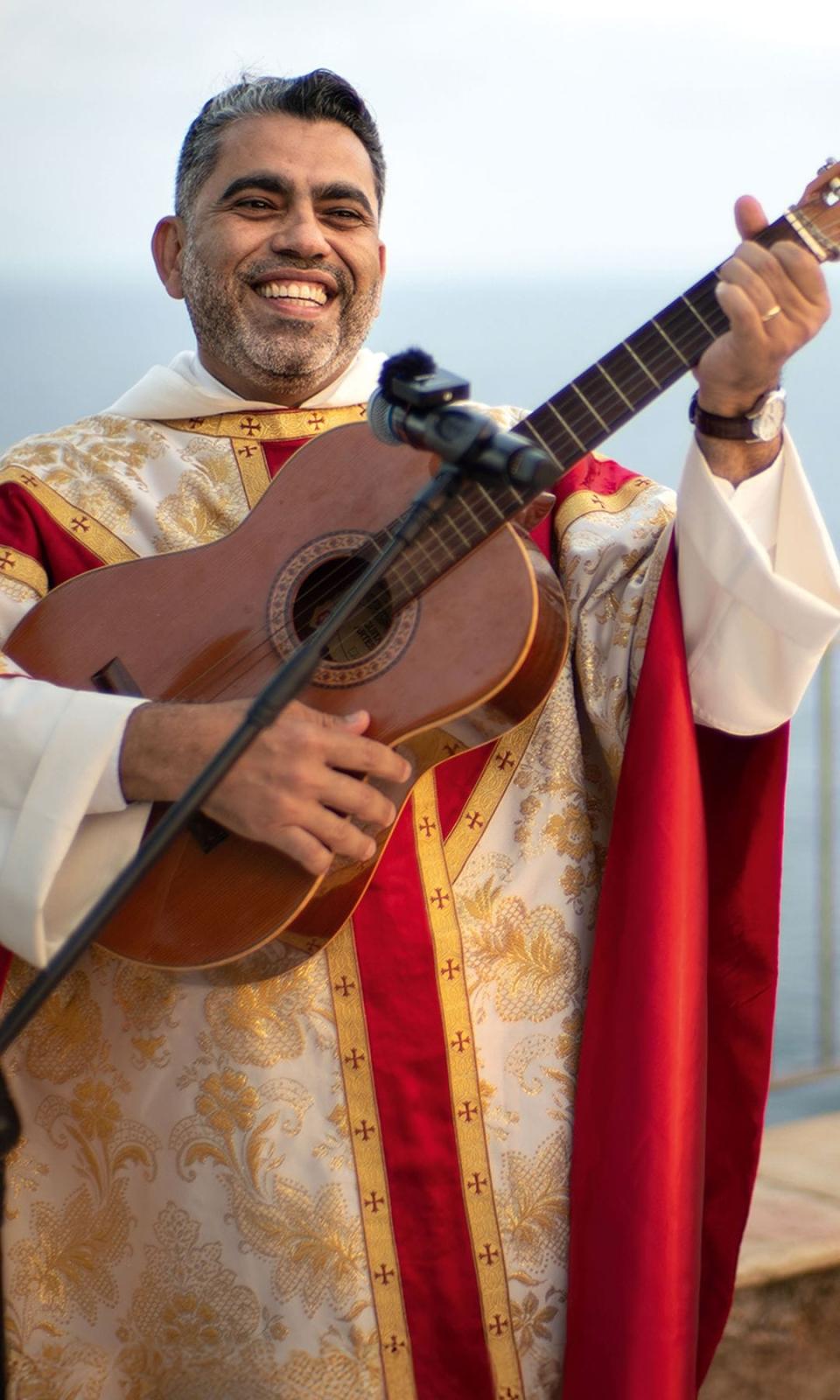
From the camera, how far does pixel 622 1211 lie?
6.35 feet

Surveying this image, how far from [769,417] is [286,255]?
86cm

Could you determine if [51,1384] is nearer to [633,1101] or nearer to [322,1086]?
[322,1086]

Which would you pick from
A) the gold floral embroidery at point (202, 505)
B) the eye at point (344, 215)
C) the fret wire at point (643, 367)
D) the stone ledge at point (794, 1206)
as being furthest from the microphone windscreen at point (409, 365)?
the stone ledge at point (794, 1206)

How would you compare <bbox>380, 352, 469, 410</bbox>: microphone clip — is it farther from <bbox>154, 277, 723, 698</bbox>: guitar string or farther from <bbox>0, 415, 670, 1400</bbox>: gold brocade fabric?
<bbox>0, 415, 670, 1400</bbox>: gold brocade fabric

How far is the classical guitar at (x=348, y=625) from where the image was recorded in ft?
5.90

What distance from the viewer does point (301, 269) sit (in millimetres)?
2338

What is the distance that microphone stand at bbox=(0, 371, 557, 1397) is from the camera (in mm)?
1283

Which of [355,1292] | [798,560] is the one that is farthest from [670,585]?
[355,1292]

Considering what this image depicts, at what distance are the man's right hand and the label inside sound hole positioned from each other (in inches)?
2.9

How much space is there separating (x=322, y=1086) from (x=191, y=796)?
2.81ft

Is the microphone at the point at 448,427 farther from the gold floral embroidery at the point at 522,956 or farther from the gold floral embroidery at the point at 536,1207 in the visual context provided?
the gold floral embroidery at the point at 536,1207

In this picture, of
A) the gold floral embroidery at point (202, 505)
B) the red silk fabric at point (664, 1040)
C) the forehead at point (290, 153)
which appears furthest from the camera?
the forehead at point (290, 153)

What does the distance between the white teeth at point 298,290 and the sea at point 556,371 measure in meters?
1.33

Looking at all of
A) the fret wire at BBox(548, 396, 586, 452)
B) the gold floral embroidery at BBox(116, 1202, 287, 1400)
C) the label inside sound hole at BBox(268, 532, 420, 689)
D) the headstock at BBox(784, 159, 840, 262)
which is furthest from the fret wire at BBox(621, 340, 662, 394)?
the gold floral embroidery at BBox(116, 1202, 287, 1400)
